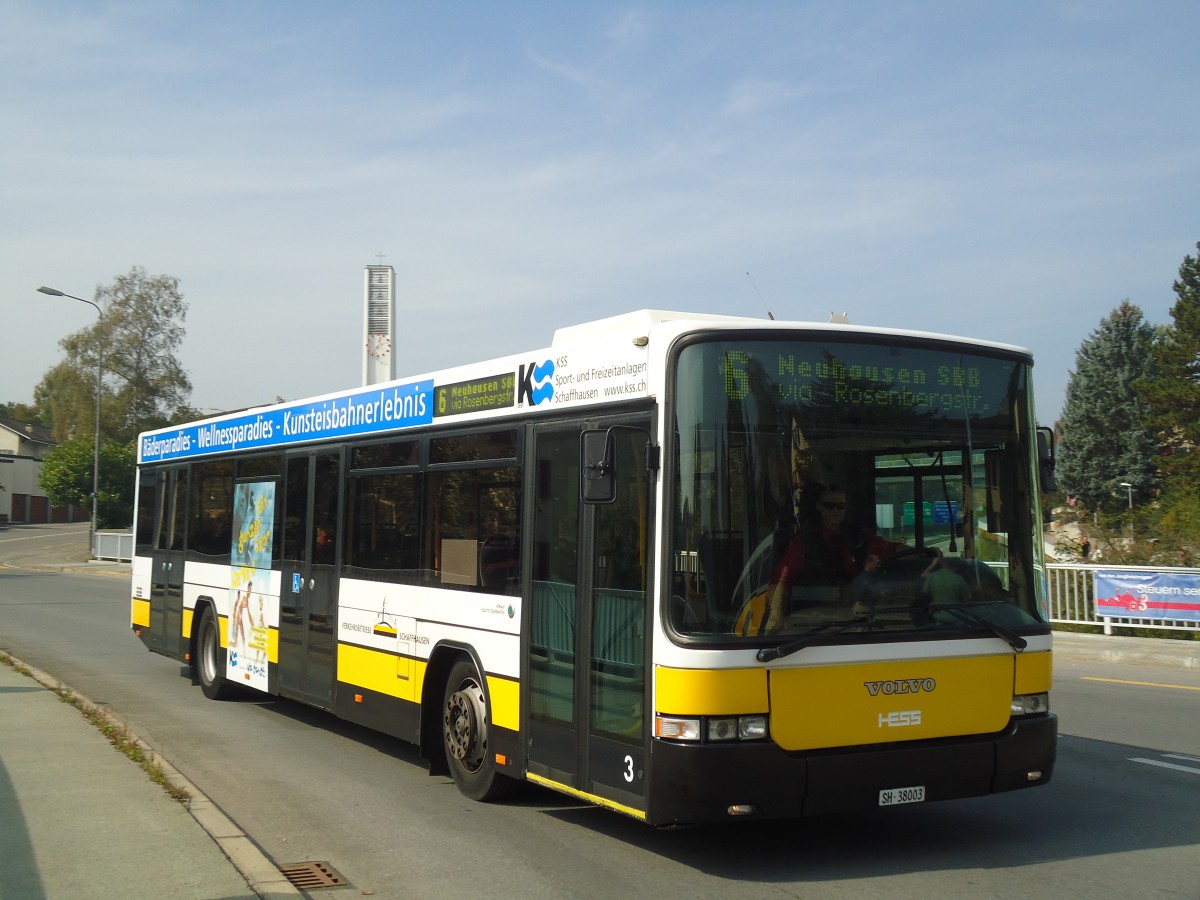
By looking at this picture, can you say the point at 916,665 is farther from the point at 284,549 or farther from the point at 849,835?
the point at 284,549

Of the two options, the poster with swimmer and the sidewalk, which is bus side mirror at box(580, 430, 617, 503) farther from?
the poster with swimmer

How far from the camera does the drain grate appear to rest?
600 cm

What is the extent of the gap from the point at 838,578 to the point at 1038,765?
66.7 inches

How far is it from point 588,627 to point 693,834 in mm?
1442

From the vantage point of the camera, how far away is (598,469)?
6277mm

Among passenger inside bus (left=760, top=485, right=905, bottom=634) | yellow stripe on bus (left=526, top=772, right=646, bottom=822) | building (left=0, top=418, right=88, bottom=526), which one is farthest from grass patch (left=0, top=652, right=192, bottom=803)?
building (left=0, top=418, right=88, bottom=526)

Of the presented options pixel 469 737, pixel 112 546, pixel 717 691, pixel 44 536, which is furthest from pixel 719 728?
pixel 44 536

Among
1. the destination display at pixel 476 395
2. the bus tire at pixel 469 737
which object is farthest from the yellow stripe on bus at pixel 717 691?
the destination display at pixel 476 395

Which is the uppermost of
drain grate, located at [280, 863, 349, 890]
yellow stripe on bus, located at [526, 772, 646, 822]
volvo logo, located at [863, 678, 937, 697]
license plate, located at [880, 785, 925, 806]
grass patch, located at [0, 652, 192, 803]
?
volvo logo, located at [863, 678, 937, 697]

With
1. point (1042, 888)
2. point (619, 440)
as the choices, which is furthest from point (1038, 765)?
point (619, 440)

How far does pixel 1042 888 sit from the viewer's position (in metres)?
5.79

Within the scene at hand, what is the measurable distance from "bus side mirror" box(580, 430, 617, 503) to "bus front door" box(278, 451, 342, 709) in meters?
4.37

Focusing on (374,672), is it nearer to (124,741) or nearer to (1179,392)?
(124,741)

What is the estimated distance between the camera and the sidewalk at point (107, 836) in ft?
18.7
